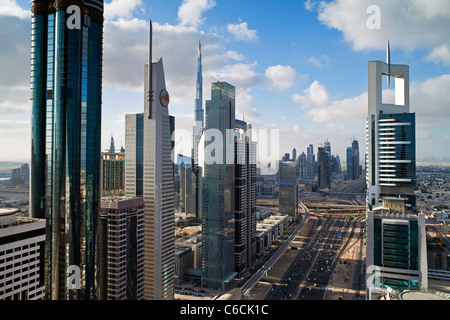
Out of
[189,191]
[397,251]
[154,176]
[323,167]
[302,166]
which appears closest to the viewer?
[397,251]

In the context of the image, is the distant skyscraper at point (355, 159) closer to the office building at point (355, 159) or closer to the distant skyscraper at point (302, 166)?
the office building at point (355, 159)

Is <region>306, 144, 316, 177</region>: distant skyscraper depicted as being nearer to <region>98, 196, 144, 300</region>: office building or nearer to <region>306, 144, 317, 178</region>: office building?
<region>306, 144, 317, 178</region>: office building

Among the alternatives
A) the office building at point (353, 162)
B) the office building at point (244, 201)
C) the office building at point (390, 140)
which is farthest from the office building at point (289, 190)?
the office building at point (353, 162)

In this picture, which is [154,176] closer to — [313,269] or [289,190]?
[313,269]

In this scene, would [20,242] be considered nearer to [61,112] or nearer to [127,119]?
[61,112]

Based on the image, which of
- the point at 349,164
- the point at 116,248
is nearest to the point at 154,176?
the point at 116,248
